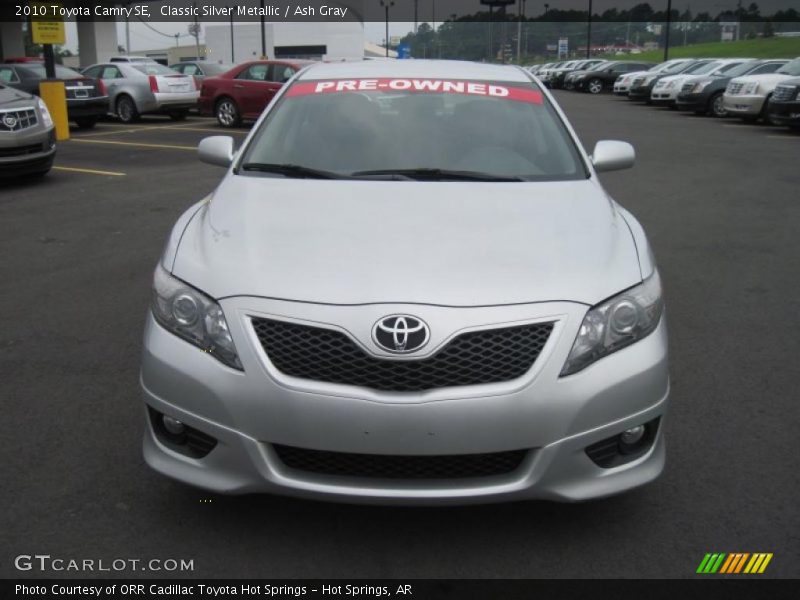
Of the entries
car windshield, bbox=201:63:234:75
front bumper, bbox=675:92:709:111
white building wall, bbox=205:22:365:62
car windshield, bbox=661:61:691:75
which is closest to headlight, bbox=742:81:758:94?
front bumper, bbox=675:92:709:111

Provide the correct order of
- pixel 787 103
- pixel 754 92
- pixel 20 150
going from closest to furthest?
1. pixel 20 150
2. pixel 787 103
3. pixel 754 92

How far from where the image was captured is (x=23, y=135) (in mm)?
10039

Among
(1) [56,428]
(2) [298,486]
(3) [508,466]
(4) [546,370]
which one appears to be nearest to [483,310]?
(4) [546,370]

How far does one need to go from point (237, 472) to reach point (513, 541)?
98 cm

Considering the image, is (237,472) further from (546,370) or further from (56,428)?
(56,428)

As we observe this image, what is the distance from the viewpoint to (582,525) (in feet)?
9.90

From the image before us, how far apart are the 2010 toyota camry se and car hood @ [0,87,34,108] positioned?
8074mm

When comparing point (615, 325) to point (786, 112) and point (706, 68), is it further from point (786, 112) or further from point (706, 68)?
point (706, 68)

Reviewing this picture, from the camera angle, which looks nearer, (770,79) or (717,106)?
(770,79)

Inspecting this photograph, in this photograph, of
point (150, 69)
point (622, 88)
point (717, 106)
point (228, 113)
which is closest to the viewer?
point (228, 113)

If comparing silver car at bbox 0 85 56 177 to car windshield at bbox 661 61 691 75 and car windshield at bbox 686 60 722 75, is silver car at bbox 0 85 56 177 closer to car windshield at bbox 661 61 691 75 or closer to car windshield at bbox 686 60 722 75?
car windshield at bbox 686 60 722 75

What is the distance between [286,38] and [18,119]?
73.0 m

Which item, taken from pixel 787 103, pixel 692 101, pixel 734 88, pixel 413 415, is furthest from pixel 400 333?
pixel 692 101
